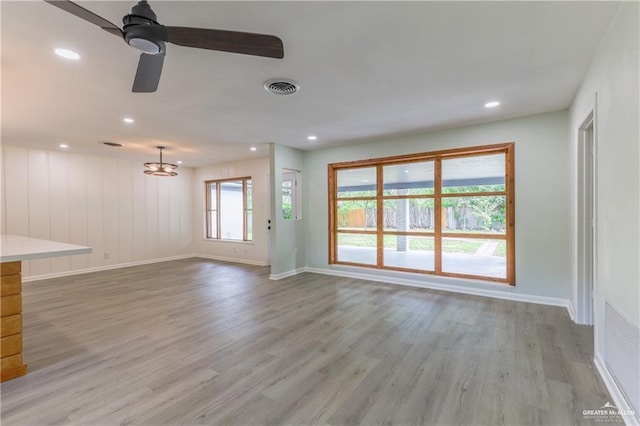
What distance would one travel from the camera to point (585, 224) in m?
3.11

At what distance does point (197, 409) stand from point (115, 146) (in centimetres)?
541

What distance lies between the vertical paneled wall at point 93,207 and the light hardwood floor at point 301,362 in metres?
2.11

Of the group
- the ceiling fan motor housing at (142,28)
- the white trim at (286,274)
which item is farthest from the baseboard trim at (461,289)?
the ceiling fan motor housing at (142,28)

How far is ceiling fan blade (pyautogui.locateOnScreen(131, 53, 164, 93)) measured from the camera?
1.86m

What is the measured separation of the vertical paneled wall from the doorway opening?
8324 mm

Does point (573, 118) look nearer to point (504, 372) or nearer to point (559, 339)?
point (559, 339)

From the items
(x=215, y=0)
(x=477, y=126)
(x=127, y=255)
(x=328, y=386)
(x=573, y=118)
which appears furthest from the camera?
(x=127, y=255)

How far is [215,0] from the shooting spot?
172 cm

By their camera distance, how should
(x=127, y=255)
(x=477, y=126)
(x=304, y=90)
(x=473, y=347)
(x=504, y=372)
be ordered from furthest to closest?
(x=127, y=255), (x=477, y=126), (x=304, y=90), (x=473, y=347), (x=504, y=372)

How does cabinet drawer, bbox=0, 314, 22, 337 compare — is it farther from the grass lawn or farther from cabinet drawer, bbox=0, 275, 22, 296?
the grass lawn

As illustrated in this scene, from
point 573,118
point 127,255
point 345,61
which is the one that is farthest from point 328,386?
point 127,255

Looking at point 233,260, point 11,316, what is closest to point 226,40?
point 11,316

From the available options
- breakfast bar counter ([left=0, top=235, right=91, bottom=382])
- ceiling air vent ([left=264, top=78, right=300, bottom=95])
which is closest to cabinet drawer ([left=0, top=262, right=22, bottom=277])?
breakfast bar counter ([left=0, top=235, right=91, bottom=382])

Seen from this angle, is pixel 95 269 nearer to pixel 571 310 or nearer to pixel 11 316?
pixel 11 316
